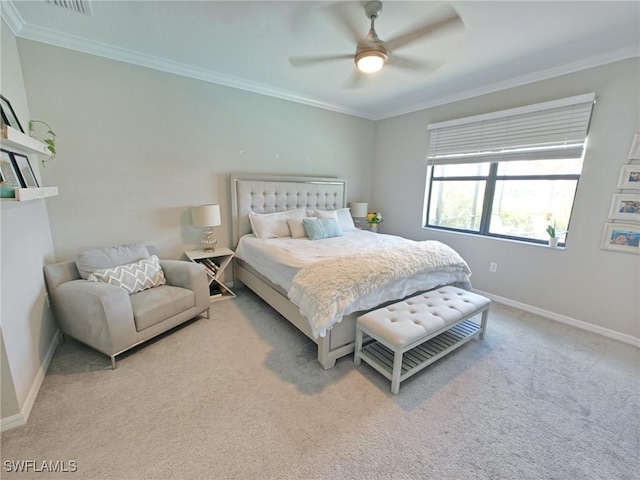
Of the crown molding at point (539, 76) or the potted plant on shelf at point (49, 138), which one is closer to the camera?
the potted plant on shelf at point (49, 138)

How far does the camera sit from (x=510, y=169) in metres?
3.32

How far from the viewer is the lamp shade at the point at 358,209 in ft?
15.3

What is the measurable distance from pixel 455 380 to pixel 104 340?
272 cm

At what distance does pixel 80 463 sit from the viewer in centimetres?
137

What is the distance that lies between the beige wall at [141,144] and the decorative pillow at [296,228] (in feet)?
2.91

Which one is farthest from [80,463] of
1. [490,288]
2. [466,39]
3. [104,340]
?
[490,288]

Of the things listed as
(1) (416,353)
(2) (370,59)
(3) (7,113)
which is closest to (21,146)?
(3) (7,113)

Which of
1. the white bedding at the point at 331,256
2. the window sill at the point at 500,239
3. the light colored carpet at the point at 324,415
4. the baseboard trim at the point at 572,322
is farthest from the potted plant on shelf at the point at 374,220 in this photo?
the light colored carpet at the point at 324,415

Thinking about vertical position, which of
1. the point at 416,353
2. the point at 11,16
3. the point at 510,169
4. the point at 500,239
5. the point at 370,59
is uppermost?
the point at 11,16

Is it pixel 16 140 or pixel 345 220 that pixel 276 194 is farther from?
pixel 16 140

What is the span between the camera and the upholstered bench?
6.07 feet

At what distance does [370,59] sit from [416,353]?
7.65ft

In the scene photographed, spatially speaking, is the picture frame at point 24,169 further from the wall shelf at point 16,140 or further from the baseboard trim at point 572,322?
the baseboard trim at point 572,322

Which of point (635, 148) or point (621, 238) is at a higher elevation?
point (635, 148)
